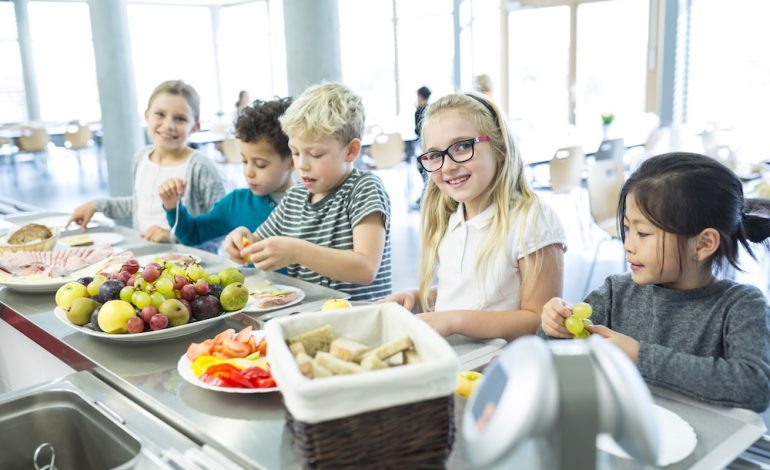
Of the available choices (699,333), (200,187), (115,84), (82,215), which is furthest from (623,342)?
(115,84)

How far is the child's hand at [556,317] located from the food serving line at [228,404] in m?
0.12

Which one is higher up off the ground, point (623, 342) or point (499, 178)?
point (499, 178)

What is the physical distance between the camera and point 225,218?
2479 mm

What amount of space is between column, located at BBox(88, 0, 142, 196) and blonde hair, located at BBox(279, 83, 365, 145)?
4.65m

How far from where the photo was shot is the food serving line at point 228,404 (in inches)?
37.1

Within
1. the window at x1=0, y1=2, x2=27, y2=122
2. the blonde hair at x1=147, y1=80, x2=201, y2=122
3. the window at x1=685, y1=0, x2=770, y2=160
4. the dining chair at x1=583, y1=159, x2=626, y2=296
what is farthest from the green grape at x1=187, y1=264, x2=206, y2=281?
the window at x1=0, y1=2, x2=27, y2=122

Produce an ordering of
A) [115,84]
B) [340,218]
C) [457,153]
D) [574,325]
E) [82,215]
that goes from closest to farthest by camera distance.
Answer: [574,325], [457,153], [340,218], [82,215], [115,84]

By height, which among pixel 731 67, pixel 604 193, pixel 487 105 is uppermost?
pixel 731 67

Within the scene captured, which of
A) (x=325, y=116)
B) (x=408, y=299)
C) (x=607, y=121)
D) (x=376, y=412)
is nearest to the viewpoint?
(x=376, y=412)

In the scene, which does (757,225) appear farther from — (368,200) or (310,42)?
(310,42)

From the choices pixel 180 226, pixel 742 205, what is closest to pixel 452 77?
pixel 180 226

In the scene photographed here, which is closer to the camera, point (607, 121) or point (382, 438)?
point (382, 438)

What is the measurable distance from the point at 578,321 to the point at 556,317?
0.05 m

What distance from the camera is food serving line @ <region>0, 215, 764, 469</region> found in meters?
0.94
